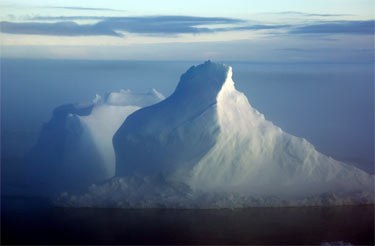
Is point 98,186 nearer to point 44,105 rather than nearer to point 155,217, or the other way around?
point 155,217

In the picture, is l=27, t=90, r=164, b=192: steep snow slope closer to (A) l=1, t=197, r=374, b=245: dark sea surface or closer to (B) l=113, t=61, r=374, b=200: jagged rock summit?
(B) l=113, t=61, r=374, b=200: jagged rock summit

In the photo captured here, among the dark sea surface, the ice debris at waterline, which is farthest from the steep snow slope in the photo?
the dark sea surface

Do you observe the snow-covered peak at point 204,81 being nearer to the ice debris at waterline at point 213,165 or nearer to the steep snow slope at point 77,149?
the ice debris at waterline at point 213,165

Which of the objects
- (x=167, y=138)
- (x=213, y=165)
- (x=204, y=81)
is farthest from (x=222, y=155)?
(x=204, y=81)

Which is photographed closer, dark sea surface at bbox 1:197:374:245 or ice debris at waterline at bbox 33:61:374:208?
dark sea surface at bbox 1:197:374:245

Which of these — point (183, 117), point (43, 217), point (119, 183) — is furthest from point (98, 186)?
point (183, 117)

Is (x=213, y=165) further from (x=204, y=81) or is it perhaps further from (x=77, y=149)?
(x=77, y=149)
